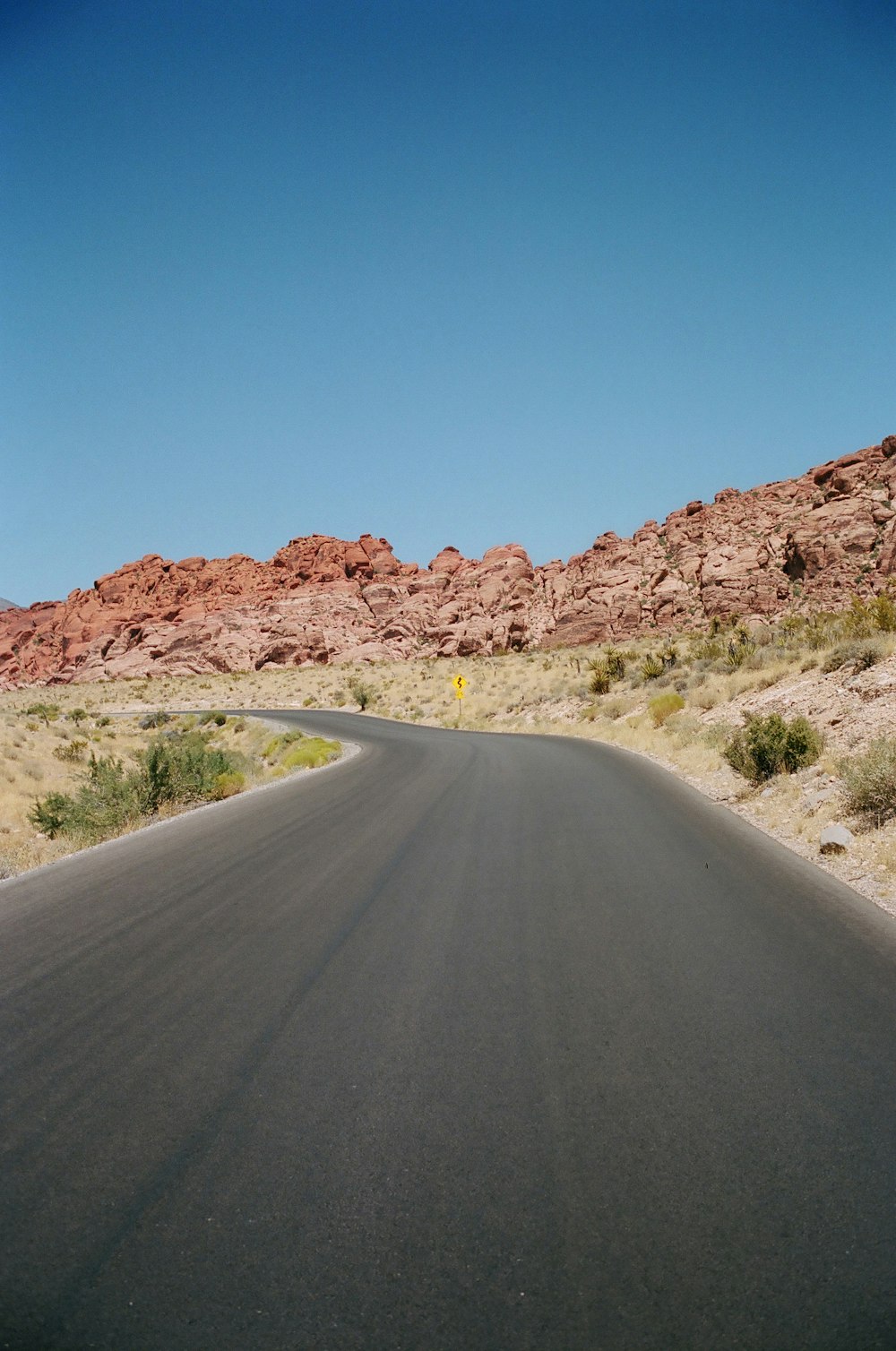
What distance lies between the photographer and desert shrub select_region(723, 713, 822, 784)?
11.8 meters

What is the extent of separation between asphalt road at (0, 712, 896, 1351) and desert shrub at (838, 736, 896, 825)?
6.94 ft

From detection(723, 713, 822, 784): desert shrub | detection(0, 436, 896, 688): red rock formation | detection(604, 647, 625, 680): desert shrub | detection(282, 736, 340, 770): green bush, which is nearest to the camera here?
detection(723, 713, 822, 784): desert shrub

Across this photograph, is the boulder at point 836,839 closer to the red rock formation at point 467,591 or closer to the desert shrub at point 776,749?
the desert shrub at point 776,749

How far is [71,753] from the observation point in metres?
26.0

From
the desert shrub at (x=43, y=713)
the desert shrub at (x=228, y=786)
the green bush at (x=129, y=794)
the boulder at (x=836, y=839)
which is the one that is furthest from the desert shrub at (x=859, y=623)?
the desert shrub at (x=43, y=713)

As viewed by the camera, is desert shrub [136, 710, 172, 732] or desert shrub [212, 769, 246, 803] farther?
desert shrub [136, 710, 172, 732]

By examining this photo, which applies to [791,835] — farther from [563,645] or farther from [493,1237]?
[563,645]

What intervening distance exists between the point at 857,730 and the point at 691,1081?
34.9ft

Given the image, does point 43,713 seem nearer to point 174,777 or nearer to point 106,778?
point 174,777

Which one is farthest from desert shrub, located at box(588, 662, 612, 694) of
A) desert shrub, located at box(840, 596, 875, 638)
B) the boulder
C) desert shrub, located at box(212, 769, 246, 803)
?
the boulder

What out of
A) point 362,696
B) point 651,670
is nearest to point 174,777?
point 651,670

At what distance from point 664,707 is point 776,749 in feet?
36.2

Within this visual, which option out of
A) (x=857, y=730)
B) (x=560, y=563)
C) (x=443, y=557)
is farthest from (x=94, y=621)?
(x=857, y=730)

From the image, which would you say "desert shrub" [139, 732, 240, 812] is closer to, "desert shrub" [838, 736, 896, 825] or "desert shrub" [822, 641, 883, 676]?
"desert shrub" [838, 736, 896, 825]
